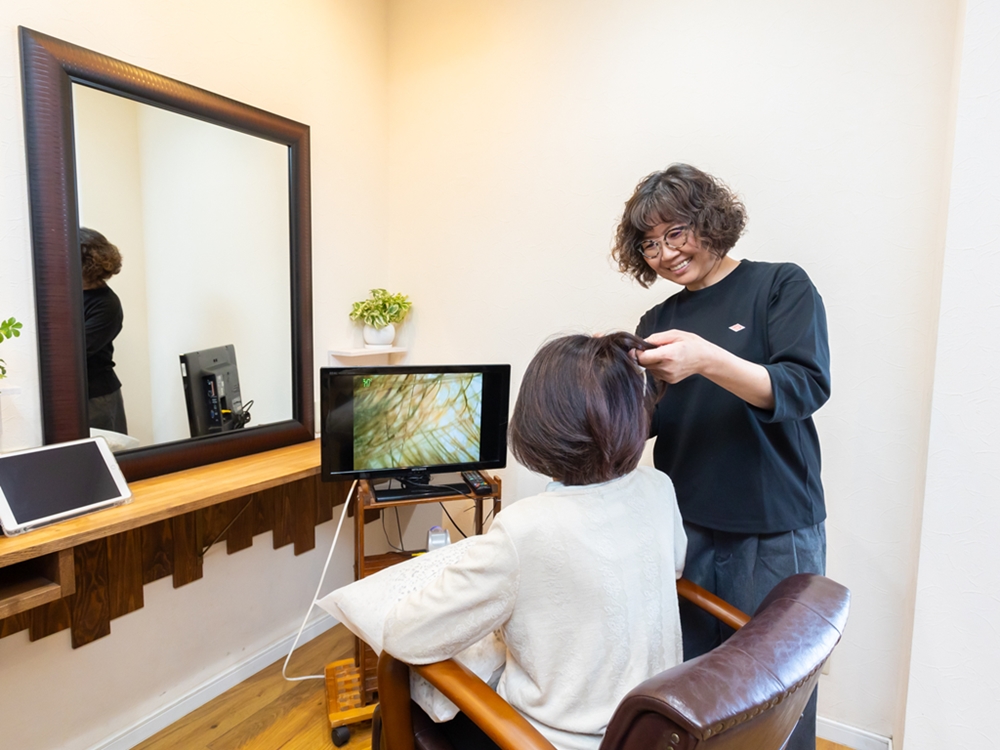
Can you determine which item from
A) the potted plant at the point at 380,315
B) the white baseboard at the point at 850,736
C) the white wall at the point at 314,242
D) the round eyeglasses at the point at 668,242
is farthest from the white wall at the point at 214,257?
the white baseboard at the point at 850,736

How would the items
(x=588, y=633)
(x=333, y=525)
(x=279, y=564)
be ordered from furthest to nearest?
(x=333, y=525)
(x=279, y=564)
(x=588, y=633)

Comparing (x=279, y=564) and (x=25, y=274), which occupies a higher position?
(x=25, y=274)

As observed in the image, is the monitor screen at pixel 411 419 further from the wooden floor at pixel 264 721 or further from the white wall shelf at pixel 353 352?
the wooden floor at pixel 264 721

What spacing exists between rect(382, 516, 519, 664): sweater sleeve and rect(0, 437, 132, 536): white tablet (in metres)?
0.83

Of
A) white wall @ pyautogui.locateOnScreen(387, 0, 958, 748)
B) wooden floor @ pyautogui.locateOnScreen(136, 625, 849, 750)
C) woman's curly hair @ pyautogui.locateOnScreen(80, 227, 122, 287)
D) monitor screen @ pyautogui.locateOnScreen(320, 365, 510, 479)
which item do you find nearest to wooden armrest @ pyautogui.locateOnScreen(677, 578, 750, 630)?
white wall @ pyautogui.locateOnScreen(387, 0, 958, 748)

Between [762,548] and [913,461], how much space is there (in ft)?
2.07

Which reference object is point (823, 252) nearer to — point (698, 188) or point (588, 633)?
point (698, 188)

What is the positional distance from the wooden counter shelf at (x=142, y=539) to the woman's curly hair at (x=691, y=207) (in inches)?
48.0

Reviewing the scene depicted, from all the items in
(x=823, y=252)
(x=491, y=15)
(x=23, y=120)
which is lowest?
(x=823, y=252)

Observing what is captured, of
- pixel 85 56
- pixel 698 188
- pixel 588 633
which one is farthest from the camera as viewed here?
pixel 85 56

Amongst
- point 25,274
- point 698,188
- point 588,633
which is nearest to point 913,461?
point 698,188

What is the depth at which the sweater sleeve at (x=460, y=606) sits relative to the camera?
840mm

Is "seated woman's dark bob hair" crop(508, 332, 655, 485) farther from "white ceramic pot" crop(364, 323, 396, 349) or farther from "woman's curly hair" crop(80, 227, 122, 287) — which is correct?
"white ceramic pot" crop(364, 323, 396, 349)

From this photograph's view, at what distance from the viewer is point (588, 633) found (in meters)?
0.86
